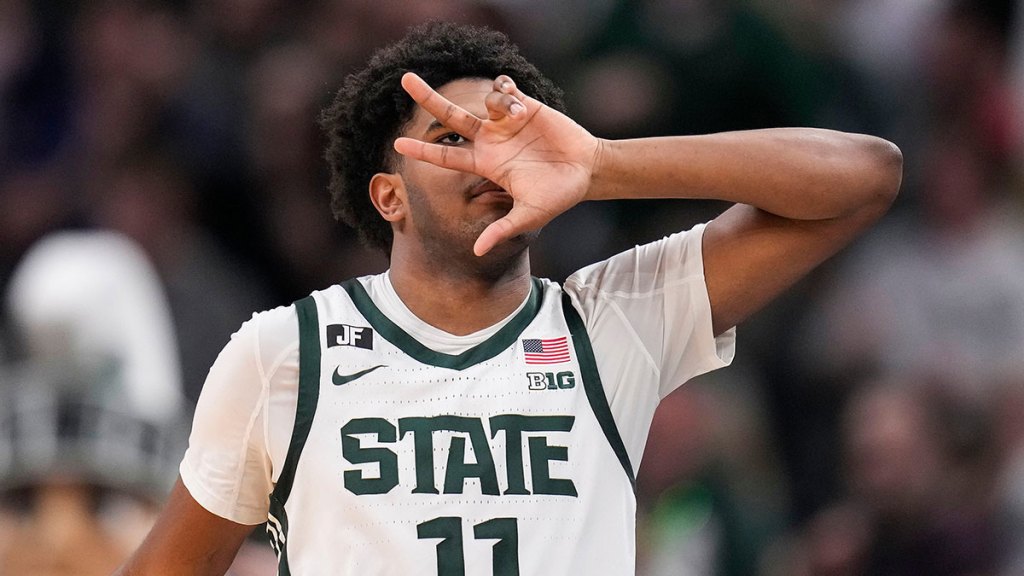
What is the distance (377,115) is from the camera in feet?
10.9

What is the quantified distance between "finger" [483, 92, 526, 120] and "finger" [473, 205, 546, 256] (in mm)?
186

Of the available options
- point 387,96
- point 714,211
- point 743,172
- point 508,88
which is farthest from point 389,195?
point 714,211

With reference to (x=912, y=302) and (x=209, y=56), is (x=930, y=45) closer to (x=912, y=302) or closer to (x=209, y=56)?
(x=912, y=302)

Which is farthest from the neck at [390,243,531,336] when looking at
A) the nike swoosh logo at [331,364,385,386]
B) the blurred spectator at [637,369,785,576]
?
the blurred spectator at [637,369,785,576]

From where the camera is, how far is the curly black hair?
324cm

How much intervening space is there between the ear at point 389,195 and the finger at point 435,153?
361 millimetres

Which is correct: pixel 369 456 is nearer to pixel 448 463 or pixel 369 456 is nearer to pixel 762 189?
pixel 448 463

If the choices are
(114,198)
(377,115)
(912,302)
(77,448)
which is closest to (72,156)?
(114,198)

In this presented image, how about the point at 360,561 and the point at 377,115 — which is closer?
the point at 360,561

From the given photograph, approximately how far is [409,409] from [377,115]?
2.37ft

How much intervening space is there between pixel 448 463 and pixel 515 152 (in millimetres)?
627

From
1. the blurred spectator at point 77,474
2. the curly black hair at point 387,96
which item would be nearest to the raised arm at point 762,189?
the curly black hair at point 387,96

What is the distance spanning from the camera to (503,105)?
2.87 m

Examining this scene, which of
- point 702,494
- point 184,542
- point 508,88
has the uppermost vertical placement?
point 508,88
